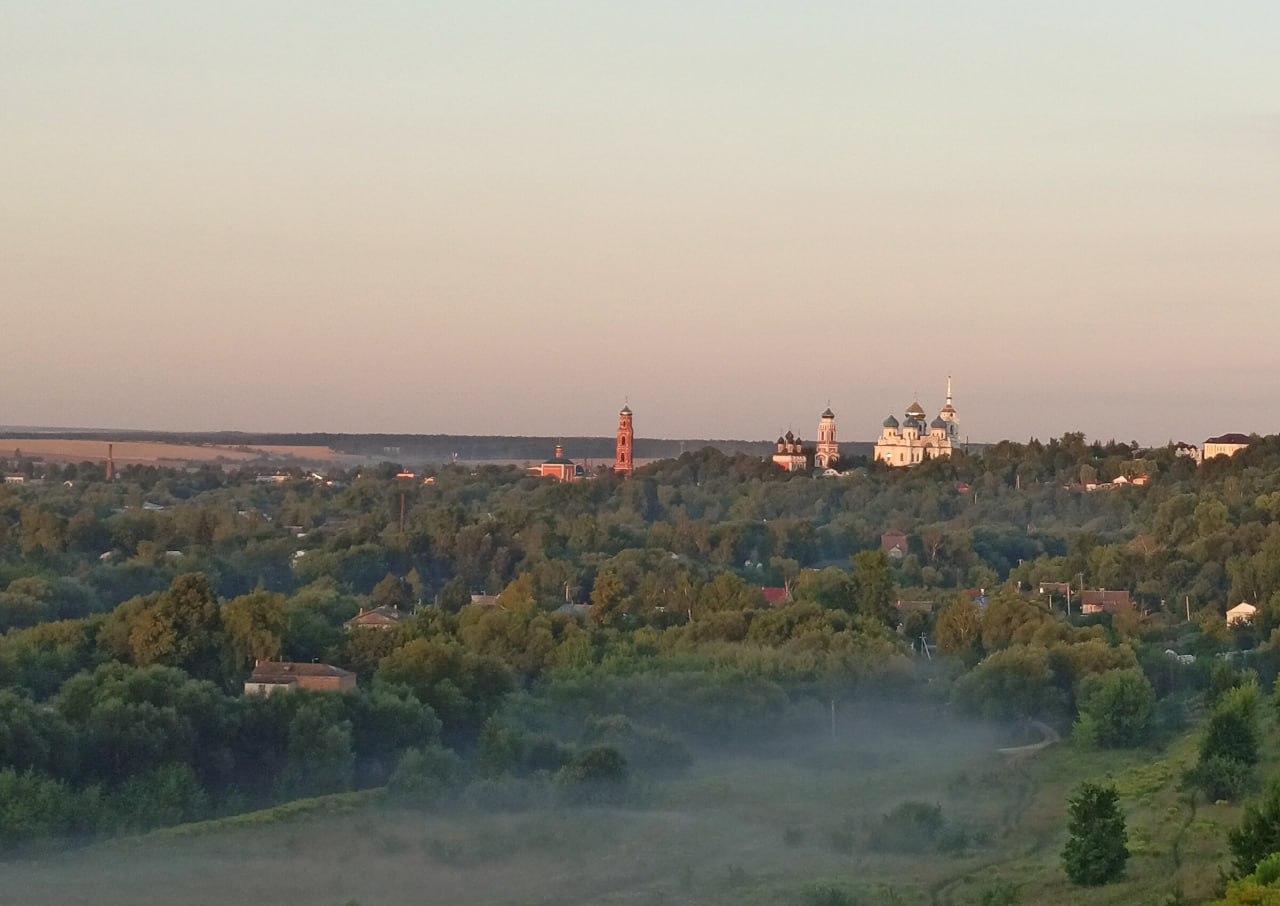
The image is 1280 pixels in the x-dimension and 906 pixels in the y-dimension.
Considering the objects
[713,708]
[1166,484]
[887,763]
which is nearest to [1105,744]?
[887,763]

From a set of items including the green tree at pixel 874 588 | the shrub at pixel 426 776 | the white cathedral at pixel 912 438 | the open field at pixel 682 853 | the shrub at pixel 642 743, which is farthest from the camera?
the white cathedral at pixel 912 438

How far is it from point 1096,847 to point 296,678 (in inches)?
626

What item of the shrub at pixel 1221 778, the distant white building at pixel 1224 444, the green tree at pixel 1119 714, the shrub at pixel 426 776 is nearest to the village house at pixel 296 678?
the shrub at pixel 426 776

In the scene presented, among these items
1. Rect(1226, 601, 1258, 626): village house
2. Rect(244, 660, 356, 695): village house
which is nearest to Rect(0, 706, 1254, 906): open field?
Rect(244, 660, 356, 695): village house

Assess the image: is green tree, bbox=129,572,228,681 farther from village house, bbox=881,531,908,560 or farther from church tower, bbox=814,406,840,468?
church tower, bbox=814,406,840,468

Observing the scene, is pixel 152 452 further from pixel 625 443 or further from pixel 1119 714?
pixel 1119 714

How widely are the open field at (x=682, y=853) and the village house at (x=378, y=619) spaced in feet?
36.3

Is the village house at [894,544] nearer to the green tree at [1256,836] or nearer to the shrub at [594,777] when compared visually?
the shrub at [594,777]

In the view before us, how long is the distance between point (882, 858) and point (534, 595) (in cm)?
2929

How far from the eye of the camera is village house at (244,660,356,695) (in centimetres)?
3459

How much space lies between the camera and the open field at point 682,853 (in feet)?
79.0

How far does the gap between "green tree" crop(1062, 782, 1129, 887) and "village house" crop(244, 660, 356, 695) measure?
13.7 m

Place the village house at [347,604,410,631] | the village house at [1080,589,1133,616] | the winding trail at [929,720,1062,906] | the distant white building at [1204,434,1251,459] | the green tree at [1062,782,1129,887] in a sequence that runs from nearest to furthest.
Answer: the green tree at [1062,782,1129,887], the winding trail at [929,720,1062,906], the village house at [347,604,410,631], the village house at [1080,589,1133,616], the distant white building at [1204,434,1251,459]

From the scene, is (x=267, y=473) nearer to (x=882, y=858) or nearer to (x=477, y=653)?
(x=477, y=653)
